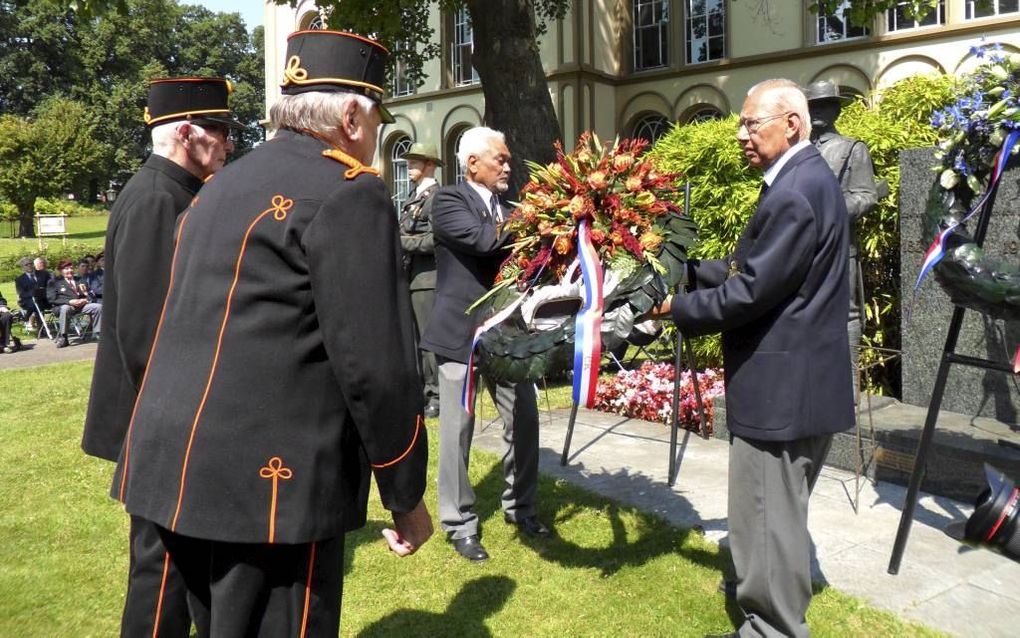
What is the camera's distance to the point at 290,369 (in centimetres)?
206

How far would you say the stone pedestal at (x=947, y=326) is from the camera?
577 centimetres

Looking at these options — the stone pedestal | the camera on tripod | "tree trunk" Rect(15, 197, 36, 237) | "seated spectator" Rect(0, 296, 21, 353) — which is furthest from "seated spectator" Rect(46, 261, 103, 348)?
"tree trunk" Rect(15, 197, 36, 237)

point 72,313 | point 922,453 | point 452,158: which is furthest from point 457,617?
point 452,158

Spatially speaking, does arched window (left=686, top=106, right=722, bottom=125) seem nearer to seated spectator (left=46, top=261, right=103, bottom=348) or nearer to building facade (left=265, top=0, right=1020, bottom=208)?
building facade (left=265, top=0, right=1020, bottom=208)

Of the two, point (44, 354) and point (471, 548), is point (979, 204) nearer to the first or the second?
point (471, 548)

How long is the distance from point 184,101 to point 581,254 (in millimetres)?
1635

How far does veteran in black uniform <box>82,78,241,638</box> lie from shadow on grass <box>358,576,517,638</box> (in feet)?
3.48

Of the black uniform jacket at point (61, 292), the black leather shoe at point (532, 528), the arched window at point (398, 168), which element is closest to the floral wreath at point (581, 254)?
the black leather shoe at point (532, 528)

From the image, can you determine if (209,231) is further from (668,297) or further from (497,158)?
(497,158)

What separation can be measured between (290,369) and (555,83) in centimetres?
1931

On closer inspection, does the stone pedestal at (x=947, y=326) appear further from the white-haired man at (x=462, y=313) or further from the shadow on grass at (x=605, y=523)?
the white-haired man at (x=462, y=313)

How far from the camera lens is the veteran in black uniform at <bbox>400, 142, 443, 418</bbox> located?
7340 millimetres

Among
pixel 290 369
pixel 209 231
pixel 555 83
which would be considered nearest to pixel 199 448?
pixel 290 369

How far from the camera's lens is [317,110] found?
2.21m
